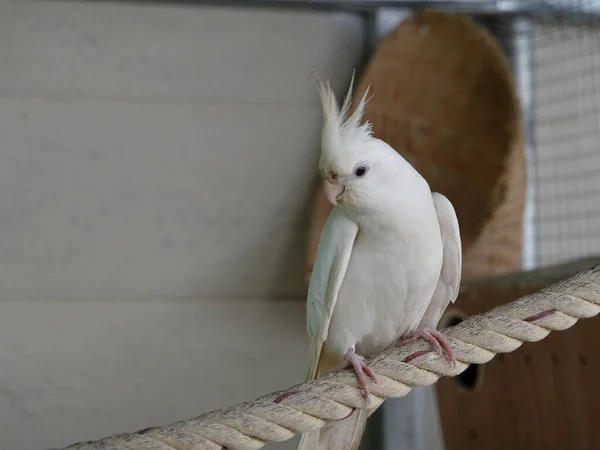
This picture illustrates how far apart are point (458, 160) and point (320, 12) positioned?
0.36m

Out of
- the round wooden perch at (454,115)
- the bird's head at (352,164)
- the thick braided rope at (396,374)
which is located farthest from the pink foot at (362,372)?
the round wooden perch at (454,115)

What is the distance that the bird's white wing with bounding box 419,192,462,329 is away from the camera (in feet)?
2.70

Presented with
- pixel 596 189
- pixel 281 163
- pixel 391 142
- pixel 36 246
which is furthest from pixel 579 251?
pixel 36 246

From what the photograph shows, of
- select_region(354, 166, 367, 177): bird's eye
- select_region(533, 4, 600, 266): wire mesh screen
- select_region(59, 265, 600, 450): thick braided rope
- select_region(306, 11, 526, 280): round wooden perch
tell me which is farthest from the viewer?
select_region(533, 4, 600, 266): wire mesh screen

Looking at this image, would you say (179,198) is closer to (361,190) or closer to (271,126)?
(271,126)

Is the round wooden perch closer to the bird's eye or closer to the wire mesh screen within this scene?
the wire mesh screen

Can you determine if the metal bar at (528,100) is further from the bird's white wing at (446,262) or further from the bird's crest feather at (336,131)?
the bird's crest feather at (336,131)

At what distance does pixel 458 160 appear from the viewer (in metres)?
1.23

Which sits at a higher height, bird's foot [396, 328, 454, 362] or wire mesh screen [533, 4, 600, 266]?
wire mesh screen [533, 4, 600, 266]

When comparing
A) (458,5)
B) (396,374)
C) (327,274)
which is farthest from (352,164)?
(458,5)

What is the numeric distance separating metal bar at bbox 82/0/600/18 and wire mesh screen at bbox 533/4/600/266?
0.04 feet

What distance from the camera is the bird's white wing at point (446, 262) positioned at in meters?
0.82

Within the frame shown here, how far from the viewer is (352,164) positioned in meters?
0.75

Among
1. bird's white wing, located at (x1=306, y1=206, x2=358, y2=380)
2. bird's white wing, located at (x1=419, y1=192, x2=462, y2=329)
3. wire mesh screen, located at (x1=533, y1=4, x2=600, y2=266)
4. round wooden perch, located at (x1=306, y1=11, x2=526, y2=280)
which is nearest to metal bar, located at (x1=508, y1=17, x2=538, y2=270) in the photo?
wire mesh screen, located at (x1=533, y1=4, x2=600, y2=266)
